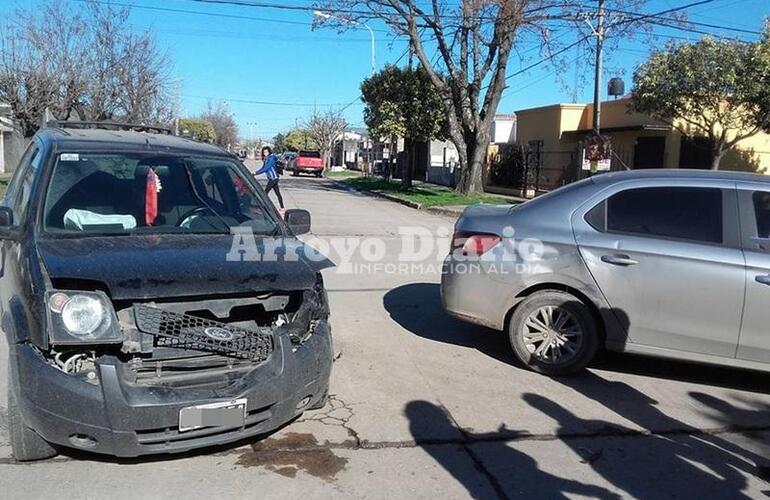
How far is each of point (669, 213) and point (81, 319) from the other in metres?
4.22

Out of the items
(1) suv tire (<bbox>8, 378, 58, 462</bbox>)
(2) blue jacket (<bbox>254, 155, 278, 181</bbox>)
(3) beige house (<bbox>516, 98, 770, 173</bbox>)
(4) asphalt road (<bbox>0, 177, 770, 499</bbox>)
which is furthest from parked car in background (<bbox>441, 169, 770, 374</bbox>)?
(3) beige house (<bbox>516, 98, 770, 173</bbox>)

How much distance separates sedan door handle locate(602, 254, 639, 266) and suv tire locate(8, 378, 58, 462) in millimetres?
3996

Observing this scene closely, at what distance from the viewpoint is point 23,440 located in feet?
12.1

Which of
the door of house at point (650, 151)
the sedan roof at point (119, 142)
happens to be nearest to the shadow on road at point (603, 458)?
the sedan roof at point (119, 142)

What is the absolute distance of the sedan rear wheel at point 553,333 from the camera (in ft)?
17.7

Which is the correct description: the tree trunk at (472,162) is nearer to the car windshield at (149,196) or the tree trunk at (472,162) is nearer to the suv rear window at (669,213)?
the suv rear window at (669,213)

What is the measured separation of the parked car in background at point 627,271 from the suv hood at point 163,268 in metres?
1.89

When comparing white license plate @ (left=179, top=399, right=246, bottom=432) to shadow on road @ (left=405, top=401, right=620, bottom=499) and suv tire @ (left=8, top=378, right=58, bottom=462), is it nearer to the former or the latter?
suv tire @ (left=8, top=378, right=58, bottom=462)

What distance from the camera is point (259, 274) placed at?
394 centimetres

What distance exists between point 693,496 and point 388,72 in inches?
1128

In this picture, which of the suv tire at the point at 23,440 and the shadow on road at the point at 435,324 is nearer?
the suv tire at the point at 23,440

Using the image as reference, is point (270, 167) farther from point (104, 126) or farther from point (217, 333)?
point (217, 333)

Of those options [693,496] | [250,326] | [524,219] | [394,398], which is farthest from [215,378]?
[524,219]

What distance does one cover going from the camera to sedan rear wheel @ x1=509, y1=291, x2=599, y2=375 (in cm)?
540
